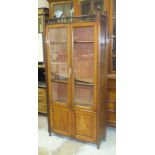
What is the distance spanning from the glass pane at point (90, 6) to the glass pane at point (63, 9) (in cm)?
21

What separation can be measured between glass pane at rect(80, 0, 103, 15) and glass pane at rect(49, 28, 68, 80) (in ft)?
2.26

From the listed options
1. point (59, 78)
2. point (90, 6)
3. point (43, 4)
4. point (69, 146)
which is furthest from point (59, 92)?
point (43, 4)

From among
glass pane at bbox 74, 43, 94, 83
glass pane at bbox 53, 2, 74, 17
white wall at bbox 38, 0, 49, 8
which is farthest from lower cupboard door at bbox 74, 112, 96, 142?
white wall at bbox 38, 0, 49, 8

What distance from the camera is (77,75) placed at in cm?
277

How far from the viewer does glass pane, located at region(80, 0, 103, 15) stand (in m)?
3.10

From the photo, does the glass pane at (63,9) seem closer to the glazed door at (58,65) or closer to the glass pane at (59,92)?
the glazed door at (58,65)

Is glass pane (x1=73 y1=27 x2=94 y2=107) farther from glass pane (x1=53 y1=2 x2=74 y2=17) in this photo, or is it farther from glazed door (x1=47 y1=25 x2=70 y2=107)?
glass pane (x1=53 y1=2 x2=74 y2=17)

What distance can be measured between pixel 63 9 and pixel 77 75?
4.44 feet

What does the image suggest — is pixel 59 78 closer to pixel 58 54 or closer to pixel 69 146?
pixel 58 54

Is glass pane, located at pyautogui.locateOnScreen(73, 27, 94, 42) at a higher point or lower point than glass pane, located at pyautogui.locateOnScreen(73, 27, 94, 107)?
higher
